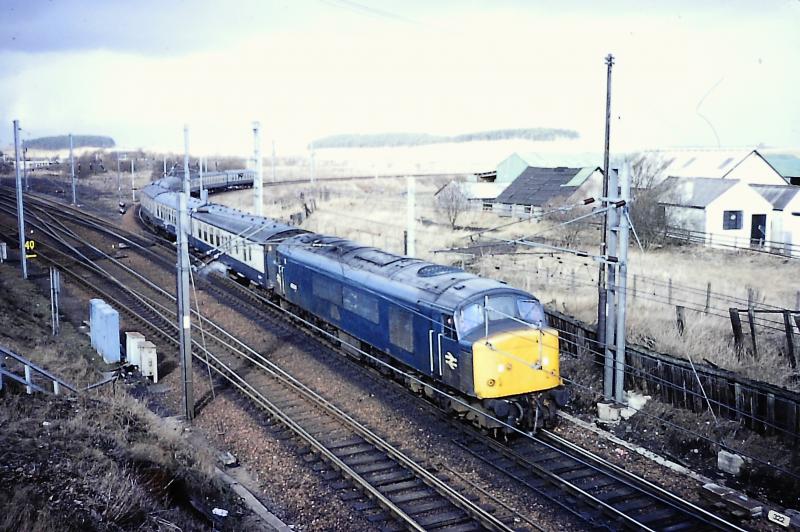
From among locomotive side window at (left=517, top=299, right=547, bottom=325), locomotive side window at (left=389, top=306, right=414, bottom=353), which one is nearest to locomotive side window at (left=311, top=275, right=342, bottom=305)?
locomotive side window at (left=389, top=306, right=414, bottom=353)

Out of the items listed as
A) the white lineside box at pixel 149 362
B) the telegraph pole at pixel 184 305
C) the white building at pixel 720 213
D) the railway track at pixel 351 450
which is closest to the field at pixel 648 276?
the white building at pixel 720 213

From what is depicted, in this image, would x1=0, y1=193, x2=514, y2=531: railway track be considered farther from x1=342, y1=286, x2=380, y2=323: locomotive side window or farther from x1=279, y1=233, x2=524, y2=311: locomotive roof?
x1=279, y1=233, x2=524, y2=311: locomotive roof

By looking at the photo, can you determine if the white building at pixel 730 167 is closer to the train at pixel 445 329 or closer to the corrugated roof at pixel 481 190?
the corrugated roof at pixel 481 190

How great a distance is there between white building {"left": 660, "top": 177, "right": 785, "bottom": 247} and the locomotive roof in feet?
83.0

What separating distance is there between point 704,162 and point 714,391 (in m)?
41.4

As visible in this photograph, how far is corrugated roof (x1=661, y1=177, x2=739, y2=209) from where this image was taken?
41031 mm

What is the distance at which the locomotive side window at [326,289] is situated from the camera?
20.5 meters

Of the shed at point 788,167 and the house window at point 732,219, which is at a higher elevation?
the shed at point 788,167

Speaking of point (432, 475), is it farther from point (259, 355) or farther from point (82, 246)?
point (82, 246)

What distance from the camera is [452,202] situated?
49.2 m

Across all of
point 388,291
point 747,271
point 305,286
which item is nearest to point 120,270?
point 305,286

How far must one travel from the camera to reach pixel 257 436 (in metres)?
15.8

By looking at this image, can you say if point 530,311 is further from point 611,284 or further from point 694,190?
point 694,190

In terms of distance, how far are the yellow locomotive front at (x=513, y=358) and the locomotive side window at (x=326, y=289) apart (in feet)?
20.3
